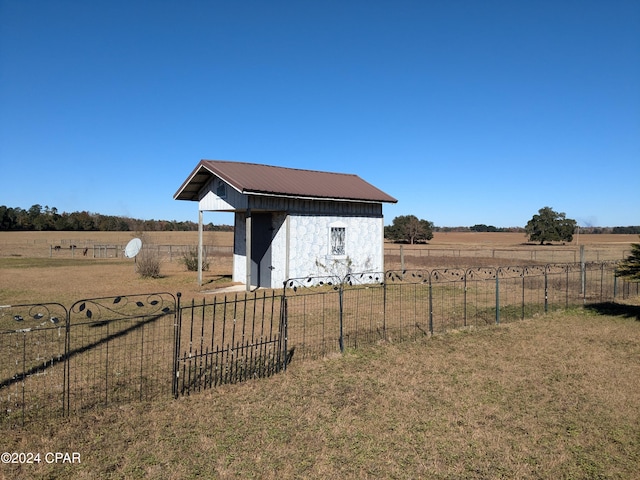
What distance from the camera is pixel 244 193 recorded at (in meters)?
14.9

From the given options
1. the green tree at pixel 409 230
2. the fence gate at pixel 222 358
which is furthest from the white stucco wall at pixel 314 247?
the green tree at pixel 409 230

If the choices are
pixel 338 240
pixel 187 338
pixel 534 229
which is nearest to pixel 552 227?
pixel 534 229

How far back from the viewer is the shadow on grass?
11.5 m

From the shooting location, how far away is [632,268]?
38.4 feet

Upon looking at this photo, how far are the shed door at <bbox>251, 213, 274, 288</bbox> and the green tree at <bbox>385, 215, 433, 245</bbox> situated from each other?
209 feet

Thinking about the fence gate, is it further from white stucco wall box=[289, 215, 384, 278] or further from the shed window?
the shed window

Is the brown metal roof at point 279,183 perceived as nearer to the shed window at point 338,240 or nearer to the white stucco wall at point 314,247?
the white stucco wall at point 314,247

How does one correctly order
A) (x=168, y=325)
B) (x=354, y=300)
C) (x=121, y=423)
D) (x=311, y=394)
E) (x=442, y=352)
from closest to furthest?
(x=121, y=423)
(x=311, y=394)
(x=442, y=352)
(x=168, y=325)
(x=354, y=300)

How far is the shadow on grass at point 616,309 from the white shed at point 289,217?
865 cm

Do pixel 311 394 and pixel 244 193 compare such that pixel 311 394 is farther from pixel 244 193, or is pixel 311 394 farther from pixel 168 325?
pixel 244 193

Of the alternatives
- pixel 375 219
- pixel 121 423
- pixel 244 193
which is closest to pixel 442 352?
pixel 121 423

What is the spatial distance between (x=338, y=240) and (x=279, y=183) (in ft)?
11.2

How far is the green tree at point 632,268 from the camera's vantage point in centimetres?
1158

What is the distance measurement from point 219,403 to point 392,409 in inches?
87.9
